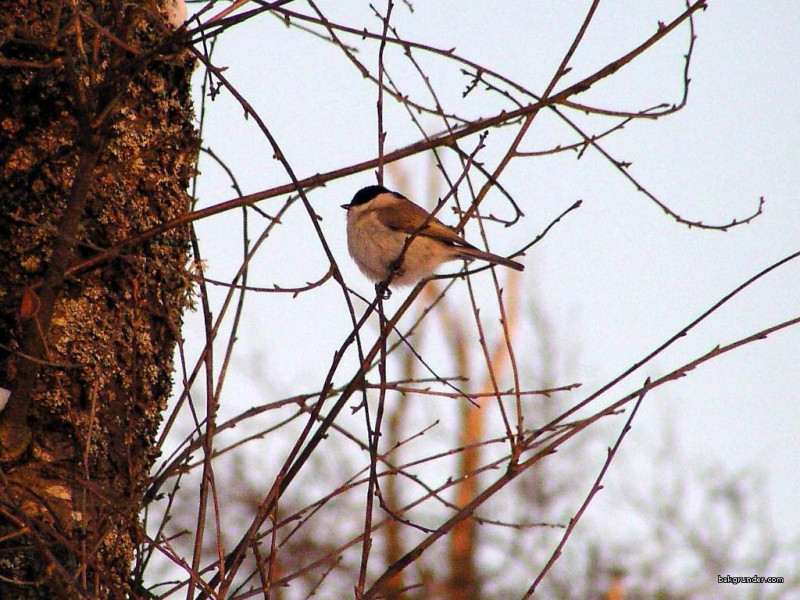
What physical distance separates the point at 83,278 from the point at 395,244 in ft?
6.53

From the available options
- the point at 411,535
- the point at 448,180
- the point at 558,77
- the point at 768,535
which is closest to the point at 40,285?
the point at 448,180

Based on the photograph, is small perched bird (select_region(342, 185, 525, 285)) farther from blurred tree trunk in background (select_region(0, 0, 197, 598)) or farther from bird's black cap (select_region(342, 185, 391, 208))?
blurred tree trunk in background (select_region(0, 0, 197, 598))

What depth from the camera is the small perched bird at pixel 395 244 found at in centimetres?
394

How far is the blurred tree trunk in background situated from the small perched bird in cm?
163

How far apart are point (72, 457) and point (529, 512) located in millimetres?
10399

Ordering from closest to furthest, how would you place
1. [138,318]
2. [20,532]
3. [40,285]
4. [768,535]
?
[20,532]
[40,285]
[138,318]
[768,535]

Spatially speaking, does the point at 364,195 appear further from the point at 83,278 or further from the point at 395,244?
the point at 83,278

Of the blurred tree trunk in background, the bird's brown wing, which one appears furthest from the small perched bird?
the blurred tree trunk in background

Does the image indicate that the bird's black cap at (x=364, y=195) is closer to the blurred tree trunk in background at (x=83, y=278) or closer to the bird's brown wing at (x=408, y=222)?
the bird's brown wing at (x=408, y=222)

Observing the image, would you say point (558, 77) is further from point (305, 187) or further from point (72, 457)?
point (72, 457)

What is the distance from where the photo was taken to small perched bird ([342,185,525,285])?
12.9 feet

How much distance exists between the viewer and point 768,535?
32.3ft

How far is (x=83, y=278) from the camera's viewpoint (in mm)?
2123

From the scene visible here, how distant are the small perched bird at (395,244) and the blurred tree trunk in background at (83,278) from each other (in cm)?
163
